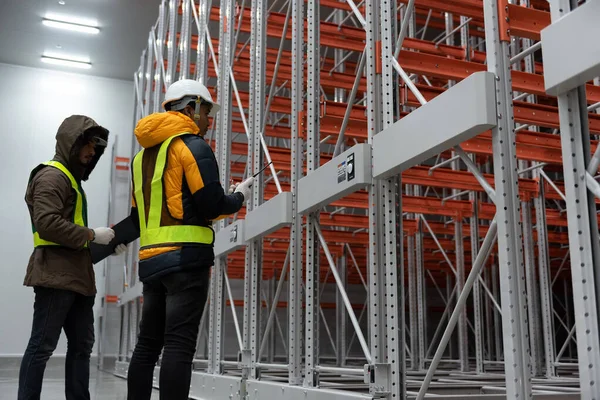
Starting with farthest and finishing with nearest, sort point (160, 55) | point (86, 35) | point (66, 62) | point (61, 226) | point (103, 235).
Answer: point (66, 62) → point (86, 35) → point (160, 55) → point (103, 235) → point (61, 226)

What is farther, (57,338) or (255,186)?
(255,186)

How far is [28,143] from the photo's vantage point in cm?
1531

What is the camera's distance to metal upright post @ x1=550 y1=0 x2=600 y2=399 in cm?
243

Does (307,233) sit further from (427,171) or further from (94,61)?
(94,61)

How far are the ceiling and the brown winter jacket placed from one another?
373 inches

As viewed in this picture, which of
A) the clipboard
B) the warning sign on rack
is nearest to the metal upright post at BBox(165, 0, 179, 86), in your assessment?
the clipboard

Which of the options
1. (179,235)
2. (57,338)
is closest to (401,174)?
(179,235)

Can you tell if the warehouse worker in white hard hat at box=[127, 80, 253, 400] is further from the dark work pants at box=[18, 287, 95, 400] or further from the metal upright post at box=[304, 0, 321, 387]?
the metal upright post at box=[304, 0, 321, 387]

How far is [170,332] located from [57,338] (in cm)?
110

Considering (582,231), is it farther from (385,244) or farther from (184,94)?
(184,94)

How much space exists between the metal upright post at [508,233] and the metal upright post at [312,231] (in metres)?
1.97

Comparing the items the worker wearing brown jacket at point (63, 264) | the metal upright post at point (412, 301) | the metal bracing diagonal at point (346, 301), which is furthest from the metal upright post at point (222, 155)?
the metal upright post at point (412, 301)

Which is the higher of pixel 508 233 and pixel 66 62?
pixel 66 62

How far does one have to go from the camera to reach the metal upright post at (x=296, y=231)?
4.87m
